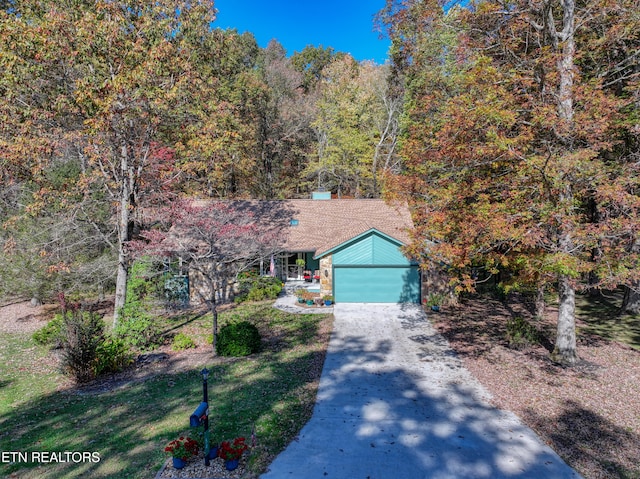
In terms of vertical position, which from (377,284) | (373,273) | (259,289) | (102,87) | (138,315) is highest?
(102,87)

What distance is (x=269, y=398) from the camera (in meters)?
9.07

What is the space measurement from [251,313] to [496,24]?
14.8 meters

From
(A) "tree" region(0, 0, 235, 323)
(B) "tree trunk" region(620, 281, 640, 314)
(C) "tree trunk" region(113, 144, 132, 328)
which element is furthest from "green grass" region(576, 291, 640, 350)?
(C) "tree trunk" region(113, 144, 132, 328)

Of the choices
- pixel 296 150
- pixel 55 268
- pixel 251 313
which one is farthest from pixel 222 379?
pixel 296 150

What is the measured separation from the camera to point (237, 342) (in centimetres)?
1251

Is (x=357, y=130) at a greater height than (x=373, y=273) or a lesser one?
greater

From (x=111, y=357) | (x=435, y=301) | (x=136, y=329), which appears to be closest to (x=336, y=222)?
(x=435, y=301)

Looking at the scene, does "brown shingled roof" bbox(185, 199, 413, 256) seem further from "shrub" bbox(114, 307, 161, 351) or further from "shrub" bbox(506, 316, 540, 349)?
"shrub" bbox(114, 307, 161, 351)

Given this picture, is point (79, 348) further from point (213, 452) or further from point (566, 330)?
point (566, 330)

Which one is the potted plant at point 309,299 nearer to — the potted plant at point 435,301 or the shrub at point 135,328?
the potted plant at point 435,301

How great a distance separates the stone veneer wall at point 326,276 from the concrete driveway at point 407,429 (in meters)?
7.23

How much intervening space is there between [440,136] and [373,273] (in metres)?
9.51

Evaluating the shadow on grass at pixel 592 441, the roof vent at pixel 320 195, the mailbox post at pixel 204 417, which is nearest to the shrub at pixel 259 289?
the roof vent at pixel 320 195

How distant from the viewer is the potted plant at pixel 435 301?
18.3 metres
